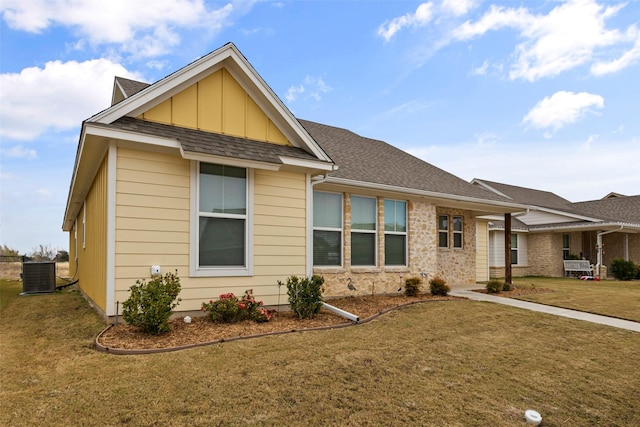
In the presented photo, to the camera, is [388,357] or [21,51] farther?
[21,51]

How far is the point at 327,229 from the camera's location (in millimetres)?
9969

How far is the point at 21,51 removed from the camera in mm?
10117

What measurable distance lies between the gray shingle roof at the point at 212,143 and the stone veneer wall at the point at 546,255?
752 inches

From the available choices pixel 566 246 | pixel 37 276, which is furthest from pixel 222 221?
pixel 566 246

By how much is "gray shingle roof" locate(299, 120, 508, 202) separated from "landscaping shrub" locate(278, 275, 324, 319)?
3245 mm

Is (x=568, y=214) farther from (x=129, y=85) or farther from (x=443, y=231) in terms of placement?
(x=129, y=85)

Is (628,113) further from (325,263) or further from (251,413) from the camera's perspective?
(251,413)

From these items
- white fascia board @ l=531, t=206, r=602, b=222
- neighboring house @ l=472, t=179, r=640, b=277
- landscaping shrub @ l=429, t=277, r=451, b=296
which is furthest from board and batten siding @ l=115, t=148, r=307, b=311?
white fascia board @ l=531, t=206, r=602, b=222

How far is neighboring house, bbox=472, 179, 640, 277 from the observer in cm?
1988

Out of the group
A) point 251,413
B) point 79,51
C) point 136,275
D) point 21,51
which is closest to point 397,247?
point 136,275

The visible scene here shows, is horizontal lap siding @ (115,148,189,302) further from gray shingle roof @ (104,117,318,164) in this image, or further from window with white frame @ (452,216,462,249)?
window with white frame @ (452,216,462,249)

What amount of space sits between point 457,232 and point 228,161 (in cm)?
1051

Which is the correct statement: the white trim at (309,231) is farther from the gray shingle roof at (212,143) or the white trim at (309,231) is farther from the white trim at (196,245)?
the white trim at (196,245)

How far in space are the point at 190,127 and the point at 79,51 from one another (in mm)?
6518
